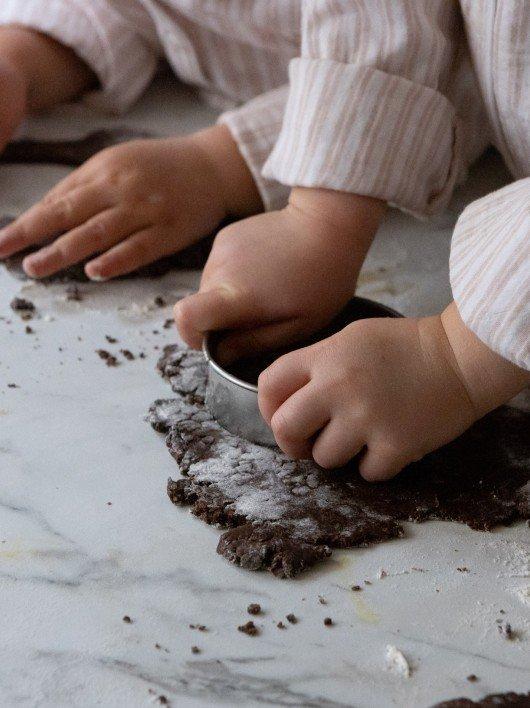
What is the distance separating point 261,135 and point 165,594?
56 cm

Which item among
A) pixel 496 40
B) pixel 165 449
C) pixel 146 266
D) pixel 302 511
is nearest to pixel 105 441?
pixel 165 449

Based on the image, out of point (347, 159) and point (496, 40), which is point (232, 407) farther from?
point (496, 40)

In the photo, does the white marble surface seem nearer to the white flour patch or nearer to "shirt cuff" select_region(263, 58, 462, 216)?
the white flour patch

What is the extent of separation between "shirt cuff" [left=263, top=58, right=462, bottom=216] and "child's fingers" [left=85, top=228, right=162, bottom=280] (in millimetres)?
153

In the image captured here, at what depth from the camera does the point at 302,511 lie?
1.97 feet

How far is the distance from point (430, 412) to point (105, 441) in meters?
0.23

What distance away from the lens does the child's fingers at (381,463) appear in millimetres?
608

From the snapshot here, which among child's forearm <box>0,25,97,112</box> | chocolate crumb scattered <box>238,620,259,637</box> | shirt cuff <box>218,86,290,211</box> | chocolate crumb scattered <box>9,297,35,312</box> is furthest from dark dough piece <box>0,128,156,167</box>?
chocolate crumb scattered <box>238,620,259,637</box>

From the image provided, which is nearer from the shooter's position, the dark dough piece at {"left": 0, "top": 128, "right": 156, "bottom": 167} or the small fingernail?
the small fingernail

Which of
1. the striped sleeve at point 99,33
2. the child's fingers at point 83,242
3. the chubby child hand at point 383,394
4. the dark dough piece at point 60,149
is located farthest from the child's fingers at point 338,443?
the striped sleeve at point 99,33

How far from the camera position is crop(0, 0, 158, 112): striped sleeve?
1118 mm

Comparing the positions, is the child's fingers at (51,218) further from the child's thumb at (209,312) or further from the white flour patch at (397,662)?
Result: the white flour patch at (397,662)

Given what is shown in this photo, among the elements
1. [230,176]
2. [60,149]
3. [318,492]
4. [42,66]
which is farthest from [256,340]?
[42,66]

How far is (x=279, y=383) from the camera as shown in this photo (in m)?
0.63
